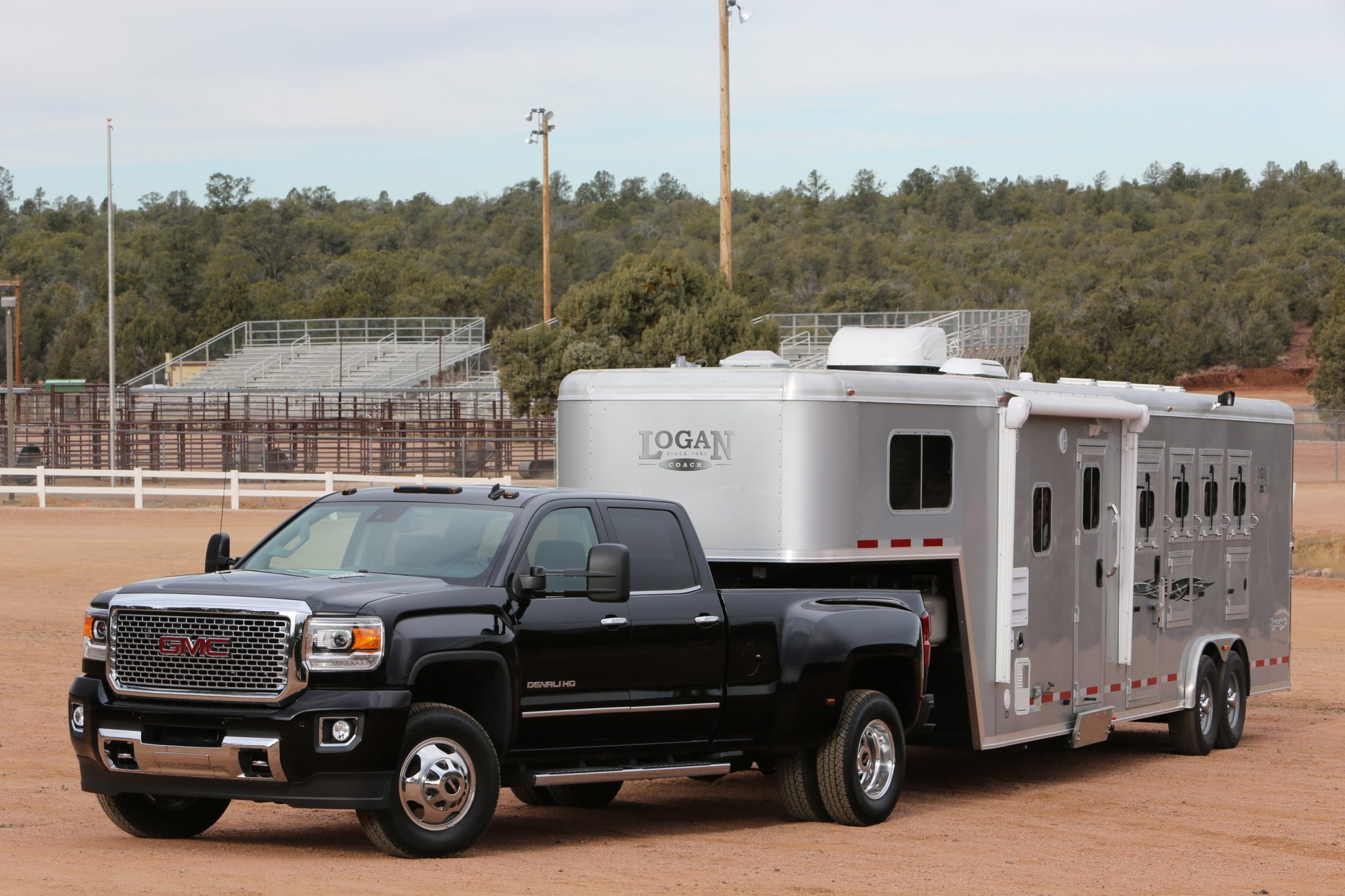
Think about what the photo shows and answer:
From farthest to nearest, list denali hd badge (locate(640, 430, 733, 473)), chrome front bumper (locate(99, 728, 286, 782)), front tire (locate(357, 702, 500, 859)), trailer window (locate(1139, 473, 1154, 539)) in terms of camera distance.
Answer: trailer window (locate(1139, 473, 1154, 539)) < denali hd badge (locate(640, 430, 733, 473)) < front tire (locate(357, 702, 500, 859)) < chrome front bumper (locate(99, 728, 286, 782))

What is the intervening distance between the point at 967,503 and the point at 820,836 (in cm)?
269

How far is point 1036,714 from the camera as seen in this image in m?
12.5

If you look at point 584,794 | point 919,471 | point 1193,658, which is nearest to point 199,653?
point 584,794

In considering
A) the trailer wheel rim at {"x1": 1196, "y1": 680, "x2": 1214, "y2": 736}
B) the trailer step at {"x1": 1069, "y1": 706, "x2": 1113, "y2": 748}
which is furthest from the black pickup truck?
the trailer wheel rim at {"x1": 1196, "y1": 680, "x2": 1214, "y2": 736}

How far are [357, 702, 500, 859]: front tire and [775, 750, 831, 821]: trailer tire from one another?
7.86ft

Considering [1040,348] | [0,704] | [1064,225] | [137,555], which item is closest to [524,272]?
[1040,348]

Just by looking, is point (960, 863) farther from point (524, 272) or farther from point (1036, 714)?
point (524, 272)

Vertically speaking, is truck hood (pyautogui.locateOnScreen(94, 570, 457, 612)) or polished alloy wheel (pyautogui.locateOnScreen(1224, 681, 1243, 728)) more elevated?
truck hood (pyautogui.locateOnScreen(94, 570, 457, 612))

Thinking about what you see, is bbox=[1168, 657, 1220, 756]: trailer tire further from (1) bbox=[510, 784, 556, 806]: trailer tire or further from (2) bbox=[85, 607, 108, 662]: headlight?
(2) bbox=[85, 607, 108, 662]: headlight

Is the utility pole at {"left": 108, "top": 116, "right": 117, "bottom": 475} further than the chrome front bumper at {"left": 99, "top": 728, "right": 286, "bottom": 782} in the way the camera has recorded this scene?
Yes

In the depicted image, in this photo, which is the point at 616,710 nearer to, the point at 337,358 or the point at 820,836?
the point at 820,836

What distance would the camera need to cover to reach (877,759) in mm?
10891

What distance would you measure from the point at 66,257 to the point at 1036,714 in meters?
134

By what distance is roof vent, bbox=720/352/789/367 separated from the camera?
12.3m
